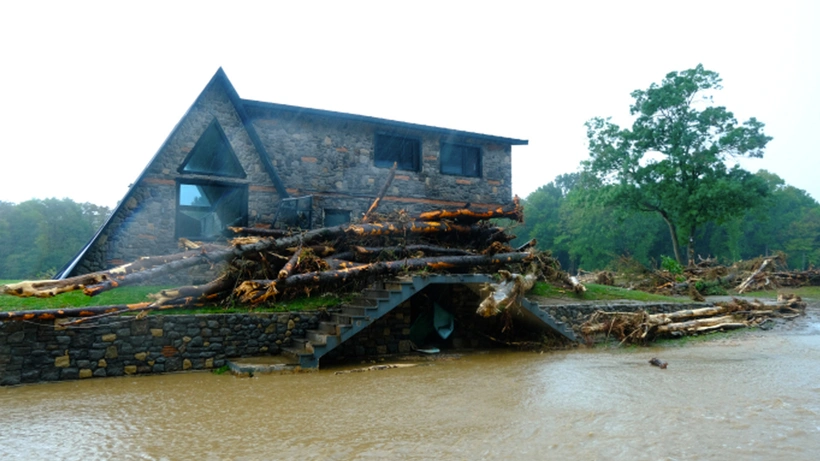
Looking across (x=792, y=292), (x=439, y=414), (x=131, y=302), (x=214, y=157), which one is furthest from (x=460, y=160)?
(x=792, y=292)

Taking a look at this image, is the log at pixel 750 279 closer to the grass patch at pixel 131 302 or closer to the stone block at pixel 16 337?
the grass patch at pixel 131 302

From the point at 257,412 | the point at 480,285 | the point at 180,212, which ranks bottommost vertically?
the point at 257,412

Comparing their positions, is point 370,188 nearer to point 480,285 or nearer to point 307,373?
point 480,285

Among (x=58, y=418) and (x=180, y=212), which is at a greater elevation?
(x=180, y=212)

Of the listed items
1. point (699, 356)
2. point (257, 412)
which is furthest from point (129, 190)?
point (699, 356)

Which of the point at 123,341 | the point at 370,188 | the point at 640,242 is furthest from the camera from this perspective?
the point at 640,242

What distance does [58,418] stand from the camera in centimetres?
805

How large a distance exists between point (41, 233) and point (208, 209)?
66.1 feet

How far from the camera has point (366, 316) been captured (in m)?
12.5

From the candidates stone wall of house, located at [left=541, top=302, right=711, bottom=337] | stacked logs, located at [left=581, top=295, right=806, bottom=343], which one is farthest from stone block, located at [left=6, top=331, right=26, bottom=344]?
stacked logs, located at [left=581, top=295, right=806, bottom=343]

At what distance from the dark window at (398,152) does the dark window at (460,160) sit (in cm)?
109

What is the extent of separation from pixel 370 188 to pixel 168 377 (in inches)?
A: 394

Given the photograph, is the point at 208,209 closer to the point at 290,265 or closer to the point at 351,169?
the point at 290,265

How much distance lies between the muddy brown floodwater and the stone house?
5688mm
